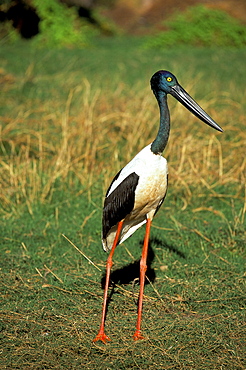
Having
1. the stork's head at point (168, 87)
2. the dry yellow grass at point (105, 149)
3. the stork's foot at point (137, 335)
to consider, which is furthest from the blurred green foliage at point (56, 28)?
the stork's foot at point (137, 335)

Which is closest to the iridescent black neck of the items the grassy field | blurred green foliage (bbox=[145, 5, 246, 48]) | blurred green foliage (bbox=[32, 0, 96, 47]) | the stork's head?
the stork's head

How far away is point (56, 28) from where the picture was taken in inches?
562

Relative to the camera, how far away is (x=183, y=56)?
1252cm

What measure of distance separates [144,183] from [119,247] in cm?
155

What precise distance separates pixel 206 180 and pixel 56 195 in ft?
5.34

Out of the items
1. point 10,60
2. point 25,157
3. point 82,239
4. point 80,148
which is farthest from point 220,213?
point 10,60

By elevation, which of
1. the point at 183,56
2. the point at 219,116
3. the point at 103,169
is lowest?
the point at 183,56

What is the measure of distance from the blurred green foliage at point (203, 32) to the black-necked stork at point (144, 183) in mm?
10818

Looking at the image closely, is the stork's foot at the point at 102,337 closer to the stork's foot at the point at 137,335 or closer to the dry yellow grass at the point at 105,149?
the stork's foot at the point at 137,335

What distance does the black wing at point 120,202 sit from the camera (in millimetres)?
3832

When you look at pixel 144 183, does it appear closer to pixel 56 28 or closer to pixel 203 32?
pixel 56 28

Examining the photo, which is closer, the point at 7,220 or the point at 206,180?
the point at 7,220

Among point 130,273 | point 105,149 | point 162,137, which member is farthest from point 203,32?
point 162,137

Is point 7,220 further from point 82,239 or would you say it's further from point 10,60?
point 10,60
